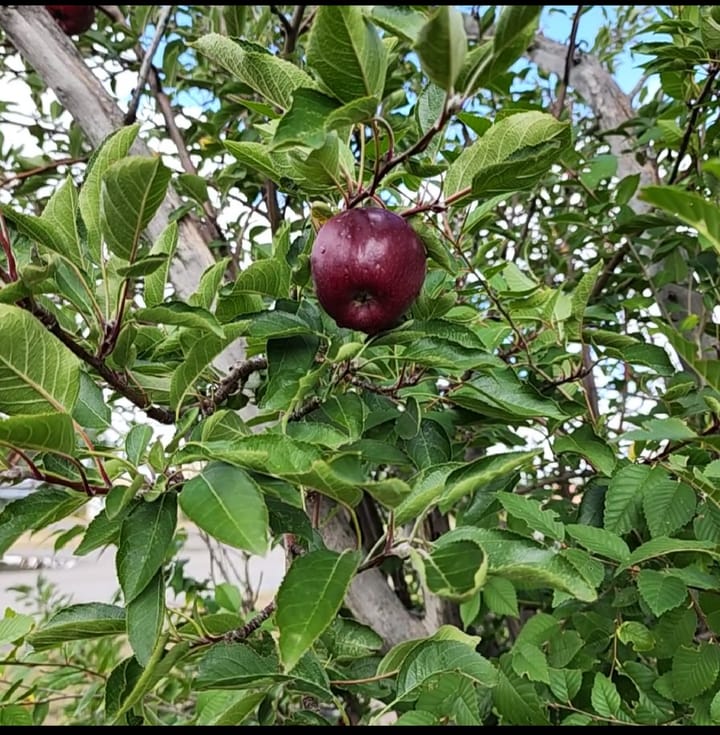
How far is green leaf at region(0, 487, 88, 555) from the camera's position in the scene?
50 cm

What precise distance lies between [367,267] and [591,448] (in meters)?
0.39

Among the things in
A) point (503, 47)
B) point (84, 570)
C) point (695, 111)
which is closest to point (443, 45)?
point (503, 47)

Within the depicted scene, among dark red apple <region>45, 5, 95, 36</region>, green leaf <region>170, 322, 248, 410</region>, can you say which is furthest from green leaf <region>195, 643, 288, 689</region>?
dark red apple <region>45, 5, 95, 36</region>

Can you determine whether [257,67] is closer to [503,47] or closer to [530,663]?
[503,47]

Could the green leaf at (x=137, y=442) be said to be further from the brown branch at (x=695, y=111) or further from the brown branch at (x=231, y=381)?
the brown branch at (x=695, y=111)

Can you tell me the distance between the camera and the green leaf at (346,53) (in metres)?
0.43

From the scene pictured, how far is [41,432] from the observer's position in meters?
0.43

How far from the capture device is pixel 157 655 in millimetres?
513

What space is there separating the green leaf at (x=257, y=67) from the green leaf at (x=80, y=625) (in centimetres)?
48

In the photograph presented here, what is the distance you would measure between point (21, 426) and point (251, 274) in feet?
0.88

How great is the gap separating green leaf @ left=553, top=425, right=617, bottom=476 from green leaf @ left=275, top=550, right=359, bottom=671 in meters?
0.38

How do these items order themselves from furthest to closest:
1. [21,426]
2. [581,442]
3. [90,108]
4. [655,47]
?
[90,108] → [655,47] → [581,442] → [21,426]

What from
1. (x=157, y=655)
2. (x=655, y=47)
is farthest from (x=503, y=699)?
(x=655, y=47)

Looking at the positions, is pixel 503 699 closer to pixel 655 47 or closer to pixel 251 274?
pixel 251 274
